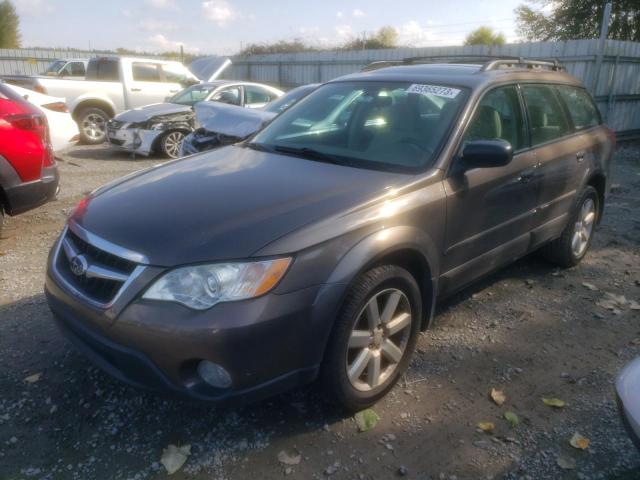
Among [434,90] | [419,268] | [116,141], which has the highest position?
[434,90]

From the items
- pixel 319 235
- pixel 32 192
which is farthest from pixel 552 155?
pixel 32 192

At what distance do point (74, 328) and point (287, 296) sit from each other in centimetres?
109

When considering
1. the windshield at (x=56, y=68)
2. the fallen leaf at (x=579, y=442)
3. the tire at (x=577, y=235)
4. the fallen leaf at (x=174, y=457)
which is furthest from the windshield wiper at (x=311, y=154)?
the windshield at (x=56, y=68)

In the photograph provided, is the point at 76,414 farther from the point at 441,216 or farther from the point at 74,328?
the point at 441,216

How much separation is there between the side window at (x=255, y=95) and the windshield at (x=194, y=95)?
68 centimetres

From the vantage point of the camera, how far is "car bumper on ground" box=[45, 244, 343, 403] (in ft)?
7.02

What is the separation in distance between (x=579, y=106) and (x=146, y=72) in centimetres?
1066

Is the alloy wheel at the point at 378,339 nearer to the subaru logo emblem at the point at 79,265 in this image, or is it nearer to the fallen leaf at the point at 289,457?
the fallen leaf at the point at 289,457

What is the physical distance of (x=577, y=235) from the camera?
15.6 feet

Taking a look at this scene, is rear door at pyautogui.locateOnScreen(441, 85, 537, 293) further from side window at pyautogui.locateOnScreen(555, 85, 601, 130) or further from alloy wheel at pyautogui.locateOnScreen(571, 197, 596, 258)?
alloy wheel at pyautogui.locateOnScreen(571, 197, 596, 258)

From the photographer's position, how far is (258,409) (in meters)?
2.78

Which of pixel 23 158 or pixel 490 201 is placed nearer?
pixel 490 201

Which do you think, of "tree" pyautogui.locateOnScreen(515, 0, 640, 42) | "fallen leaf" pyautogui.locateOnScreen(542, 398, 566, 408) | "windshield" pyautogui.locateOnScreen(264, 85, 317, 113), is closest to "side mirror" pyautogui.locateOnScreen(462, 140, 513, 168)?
"fallen leaf" pyautogui.locateOnScreen(542, 398, 566, 408)

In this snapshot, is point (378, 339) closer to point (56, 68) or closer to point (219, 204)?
point (219, 204)
